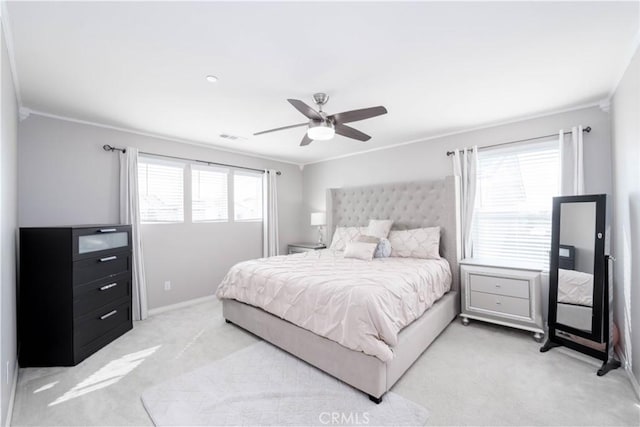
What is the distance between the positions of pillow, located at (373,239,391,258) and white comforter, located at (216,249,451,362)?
22 centimetres

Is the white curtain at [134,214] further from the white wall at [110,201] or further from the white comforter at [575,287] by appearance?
the white comforter at [575,287]

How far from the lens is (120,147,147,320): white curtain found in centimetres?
355

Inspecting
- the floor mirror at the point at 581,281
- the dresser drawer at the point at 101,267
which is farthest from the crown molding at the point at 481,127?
the dresser drawer at the point at 101,267

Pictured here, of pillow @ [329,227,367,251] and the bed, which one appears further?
pillow @ [329,227,367,251]

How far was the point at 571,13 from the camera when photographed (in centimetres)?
161

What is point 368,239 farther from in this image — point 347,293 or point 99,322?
point 99,322

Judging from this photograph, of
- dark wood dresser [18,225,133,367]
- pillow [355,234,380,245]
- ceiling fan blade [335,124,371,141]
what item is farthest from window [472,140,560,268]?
dark wood dresser [18,225,133,367]

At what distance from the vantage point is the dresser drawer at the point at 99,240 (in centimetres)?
262

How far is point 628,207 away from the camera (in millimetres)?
2309

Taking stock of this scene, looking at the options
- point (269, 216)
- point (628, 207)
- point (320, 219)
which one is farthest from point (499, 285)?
point (269, 216)

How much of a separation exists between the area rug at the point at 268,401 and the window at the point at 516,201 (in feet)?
8.39

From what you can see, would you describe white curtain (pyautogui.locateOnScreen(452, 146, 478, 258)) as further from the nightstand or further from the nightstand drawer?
the nightstand

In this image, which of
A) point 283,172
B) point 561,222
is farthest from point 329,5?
point 283,172

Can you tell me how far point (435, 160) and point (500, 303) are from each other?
6.87 feet
